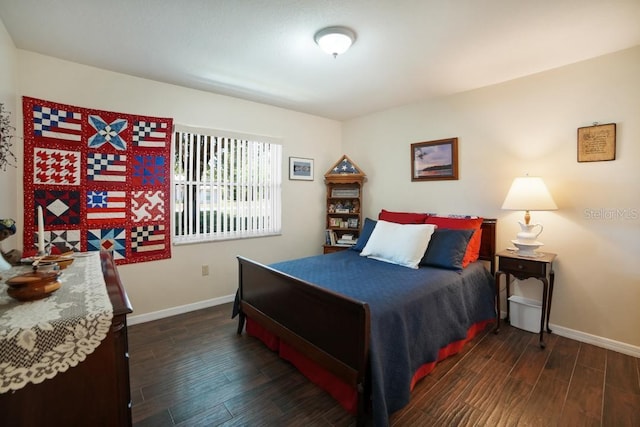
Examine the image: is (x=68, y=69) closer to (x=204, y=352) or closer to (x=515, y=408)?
(x=204, y=352)

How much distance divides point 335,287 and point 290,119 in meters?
2.80

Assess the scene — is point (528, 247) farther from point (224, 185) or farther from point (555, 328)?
point (224, 185)

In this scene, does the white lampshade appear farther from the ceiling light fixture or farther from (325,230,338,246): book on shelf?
(325,230,338,246): book on shelf

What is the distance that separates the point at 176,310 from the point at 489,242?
346 centimetres

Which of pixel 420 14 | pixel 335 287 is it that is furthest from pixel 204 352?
pixel 420 14

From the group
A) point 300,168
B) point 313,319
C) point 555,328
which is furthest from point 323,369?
point 300,168

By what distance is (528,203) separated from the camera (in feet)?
8.59

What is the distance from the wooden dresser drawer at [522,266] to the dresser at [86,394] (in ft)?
9.74

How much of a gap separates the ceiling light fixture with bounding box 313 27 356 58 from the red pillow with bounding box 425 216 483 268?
2.00 meters

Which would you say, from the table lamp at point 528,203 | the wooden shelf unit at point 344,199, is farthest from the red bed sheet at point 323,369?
the wooden shelf unit at point 344,199

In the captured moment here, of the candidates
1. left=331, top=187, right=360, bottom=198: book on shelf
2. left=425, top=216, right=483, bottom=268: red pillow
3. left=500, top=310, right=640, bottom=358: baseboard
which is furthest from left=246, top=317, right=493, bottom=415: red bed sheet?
left=331, top=187, right=360, bottom=198: book on shelf

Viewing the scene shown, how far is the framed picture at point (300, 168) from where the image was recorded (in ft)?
13.8

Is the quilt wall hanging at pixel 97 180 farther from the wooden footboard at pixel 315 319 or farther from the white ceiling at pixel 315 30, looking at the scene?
the wooden footboard at pixel 315 319

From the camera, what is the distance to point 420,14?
6.40 feet
